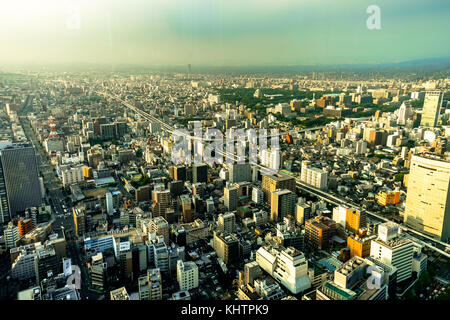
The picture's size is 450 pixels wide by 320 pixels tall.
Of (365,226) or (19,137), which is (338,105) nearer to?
(365,226)

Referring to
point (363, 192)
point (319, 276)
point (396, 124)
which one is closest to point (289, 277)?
point (319, 276)

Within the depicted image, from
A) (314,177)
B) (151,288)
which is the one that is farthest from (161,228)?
(314,177)

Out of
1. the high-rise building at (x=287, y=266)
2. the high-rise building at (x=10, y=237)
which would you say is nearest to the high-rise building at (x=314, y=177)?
the high-rise building at (x=287, y=266)

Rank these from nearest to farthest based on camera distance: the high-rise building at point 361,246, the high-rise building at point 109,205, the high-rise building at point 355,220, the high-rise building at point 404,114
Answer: the high-rise building at point 361,246, the high-rise building at point 355,220, the high-rise building at point 109,205, the high-rise building at point 404,114

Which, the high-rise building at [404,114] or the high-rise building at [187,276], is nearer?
the high-rise building at [187,276]

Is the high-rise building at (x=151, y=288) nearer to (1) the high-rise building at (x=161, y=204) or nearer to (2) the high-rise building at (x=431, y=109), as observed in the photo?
(1) the high-rise building at (x=161, y=204)
